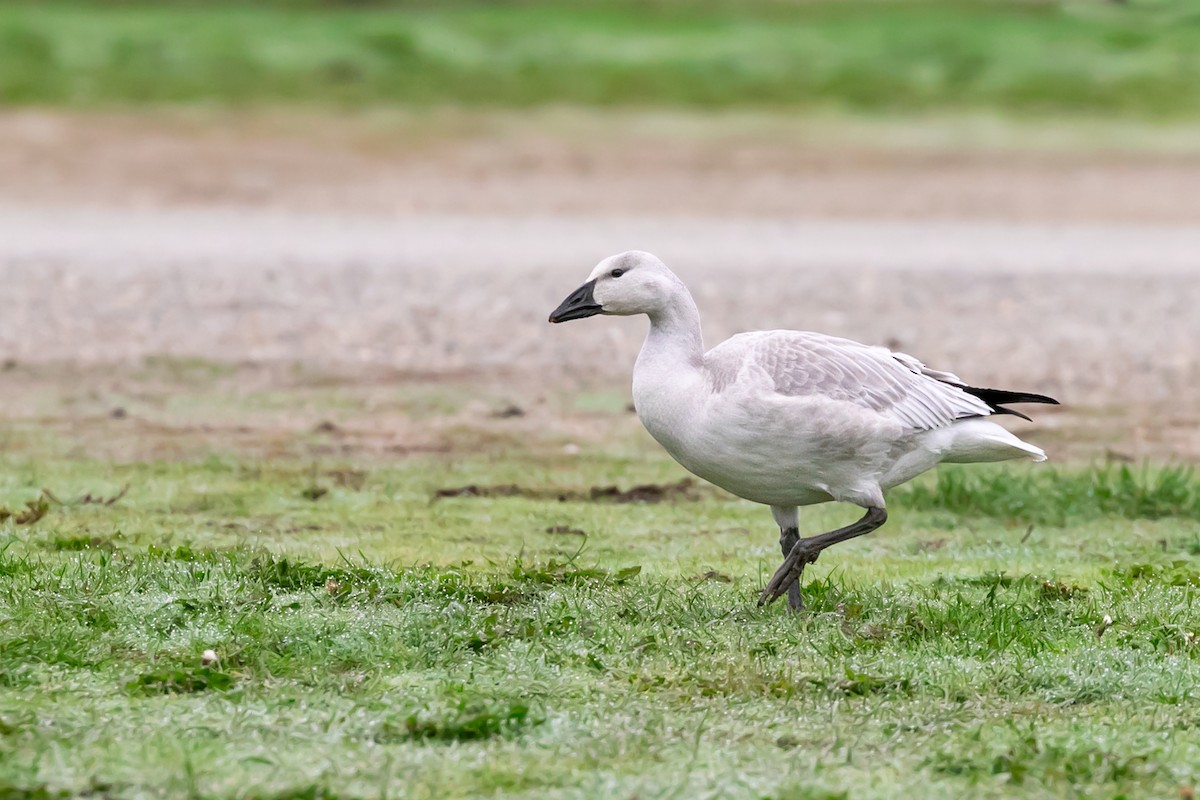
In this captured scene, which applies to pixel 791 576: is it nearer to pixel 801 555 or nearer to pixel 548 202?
pixel 801 555

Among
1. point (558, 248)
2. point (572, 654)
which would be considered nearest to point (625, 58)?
point (558, 248)

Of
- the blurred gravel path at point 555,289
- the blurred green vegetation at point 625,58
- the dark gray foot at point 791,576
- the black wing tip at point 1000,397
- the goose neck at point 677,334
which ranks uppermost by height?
the blurred green vegetation at point 625,58

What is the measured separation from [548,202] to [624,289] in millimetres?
12825

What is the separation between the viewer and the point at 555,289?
14.5 metres

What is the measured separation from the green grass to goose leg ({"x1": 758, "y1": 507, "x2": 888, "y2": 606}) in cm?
11

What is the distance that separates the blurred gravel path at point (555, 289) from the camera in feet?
41.4

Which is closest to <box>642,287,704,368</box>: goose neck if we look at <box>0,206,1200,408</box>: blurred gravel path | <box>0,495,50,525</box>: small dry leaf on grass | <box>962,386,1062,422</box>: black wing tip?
<box>962,386,1062,422</box>: black wing tip

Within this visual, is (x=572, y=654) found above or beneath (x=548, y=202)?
beneath

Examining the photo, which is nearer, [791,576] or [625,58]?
[791,576]

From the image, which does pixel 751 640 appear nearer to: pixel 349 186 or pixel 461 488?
pixel 461 488

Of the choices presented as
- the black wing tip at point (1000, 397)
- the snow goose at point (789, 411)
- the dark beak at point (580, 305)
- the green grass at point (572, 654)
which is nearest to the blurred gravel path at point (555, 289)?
the green grass at point (572, 654)

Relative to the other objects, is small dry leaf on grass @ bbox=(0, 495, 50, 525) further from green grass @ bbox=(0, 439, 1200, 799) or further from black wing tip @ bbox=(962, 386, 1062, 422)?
black wing tip @ bbox=(962, 386, 1062, 422)

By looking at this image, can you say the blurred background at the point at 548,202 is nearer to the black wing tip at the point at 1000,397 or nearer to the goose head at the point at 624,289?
the black wing tip at the point at 1000,397

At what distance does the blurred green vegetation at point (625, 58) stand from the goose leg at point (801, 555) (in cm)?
1723
